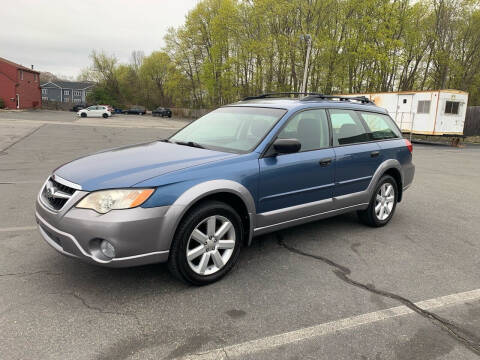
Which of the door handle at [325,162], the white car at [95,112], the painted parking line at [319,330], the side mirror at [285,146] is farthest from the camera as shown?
the white car at [95,112]

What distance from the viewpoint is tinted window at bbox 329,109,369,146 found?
4418 millimetres

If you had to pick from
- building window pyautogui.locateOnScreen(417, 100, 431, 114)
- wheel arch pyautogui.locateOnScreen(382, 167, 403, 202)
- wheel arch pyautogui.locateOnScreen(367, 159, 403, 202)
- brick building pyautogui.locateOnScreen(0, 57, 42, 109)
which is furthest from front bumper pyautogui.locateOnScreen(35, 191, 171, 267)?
brick building pyautogui.locateOnScreen(0, 57, 42, 109)

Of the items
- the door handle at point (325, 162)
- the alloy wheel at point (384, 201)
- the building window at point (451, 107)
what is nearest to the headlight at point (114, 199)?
the door handle at point (325, 162)

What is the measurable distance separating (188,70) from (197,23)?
728 cm

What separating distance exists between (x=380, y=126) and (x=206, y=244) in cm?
325

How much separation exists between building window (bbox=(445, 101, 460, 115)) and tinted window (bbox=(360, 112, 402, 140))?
17596mm

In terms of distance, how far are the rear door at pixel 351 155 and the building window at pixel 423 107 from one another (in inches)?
711

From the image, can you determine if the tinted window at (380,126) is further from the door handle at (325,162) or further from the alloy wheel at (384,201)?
the door handle at (325,162)

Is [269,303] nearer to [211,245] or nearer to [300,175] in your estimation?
[211,245]

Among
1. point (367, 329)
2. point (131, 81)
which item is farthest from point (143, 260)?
point (131, 81)

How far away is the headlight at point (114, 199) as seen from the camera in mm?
2811

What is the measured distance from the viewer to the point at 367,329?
2697mm

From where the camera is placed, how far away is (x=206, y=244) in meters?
3.21

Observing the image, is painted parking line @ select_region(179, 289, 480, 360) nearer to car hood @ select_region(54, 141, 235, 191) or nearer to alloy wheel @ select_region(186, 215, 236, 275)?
alloy wheel @ select_region(186, 215, 236, 275)
